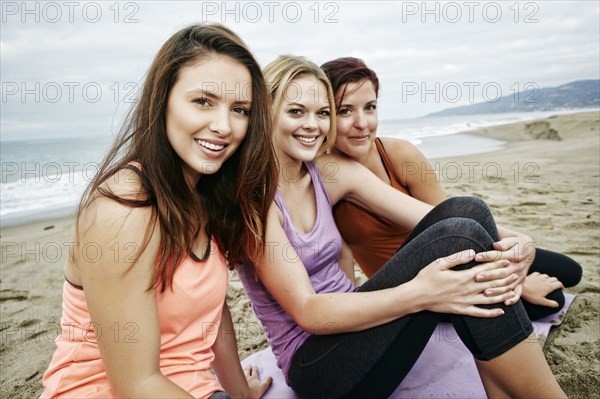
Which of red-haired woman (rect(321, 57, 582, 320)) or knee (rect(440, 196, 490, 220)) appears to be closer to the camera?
knee (rect(440, 196, 490, 220))

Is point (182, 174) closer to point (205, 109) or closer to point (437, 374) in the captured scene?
point (205, 109)

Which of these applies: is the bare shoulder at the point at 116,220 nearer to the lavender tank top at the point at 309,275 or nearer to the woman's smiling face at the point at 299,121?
the lavender tank top at the point at 309,275

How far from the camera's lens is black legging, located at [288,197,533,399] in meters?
1.54

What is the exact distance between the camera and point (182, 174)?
1.55 m

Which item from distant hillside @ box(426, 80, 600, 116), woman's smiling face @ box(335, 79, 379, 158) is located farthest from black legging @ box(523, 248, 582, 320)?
distant hillside @ box(426, 80, 600, 116)

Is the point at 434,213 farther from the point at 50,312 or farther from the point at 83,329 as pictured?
the point at 50,312

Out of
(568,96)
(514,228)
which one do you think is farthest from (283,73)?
(568,96)

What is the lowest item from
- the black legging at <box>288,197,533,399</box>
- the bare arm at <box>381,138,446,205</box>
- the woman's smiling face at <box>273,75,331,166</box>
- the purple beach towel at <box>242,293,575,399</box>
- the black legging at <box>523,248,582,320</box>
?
the purple beach towel at <box>242,293,575,399</box>

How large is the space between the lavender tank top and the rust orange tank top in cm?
44

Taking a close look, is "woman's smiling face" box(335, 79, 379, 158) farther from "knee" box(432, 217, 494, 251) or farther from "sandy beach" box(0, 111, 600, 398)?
"sandy beach" box(0, 111, 600, 398)

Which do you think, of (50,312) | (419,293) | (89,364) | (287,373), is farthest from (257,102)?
(50,312)

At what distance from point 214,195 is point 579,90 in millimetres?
63895

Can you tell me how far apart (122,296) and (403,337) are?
1.00 m

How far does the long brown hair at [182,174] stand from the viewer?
1.36m
